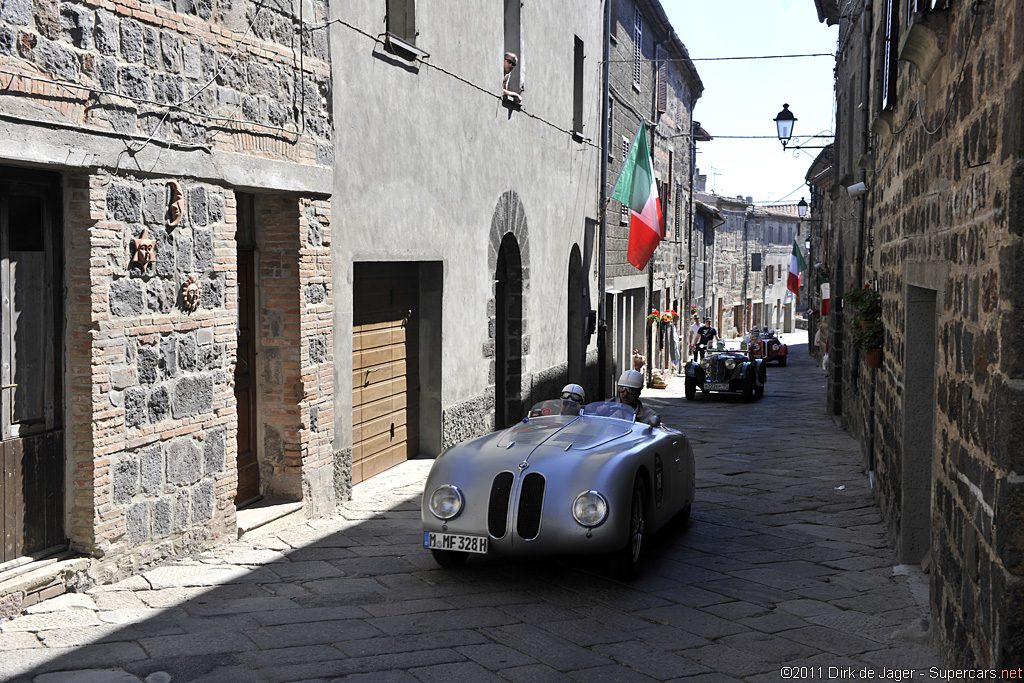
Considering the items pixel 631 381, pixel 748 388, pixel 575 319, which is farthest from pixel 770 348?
pixel 631 381

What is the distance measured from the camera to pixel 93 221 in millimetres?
5586

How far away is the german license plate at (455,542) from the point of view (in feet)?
19.2

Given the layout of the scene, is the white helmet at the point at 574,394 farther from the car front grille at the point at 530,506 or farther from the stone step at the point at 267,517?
the stone step at the point at 267,517

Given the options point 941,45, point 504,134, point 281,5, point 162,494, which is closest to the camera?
point 941,45

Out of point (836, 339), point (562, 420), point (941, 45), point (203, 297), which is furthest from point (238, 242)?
point (836, 339)

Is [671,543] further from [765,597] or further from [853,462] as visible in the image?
[853,462]

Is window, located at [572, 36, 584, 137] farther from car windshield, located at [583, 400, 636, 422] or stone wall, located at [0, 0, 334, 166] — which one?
car windshield, located at [583, 400, 636, 422]

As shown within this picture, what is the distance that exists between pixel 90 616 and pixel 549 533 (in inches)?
99.3

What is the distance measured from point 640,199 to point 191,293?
35.9 ft

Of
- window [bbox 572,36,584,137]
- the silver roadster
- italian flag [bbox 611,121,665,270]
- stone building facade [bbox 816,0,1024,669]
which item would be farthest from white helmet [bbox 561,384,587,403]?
window [bbox 572,36,584,137]

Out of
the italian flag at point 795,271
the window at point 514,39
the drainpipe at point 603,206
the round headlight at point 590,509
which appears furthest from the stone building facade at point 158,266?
the italian flag at point 795,271

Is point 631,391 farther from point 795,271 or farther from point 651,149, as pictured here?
point 795,271

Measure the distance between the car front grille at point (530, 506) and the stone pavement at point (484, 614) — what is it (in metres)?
0.40

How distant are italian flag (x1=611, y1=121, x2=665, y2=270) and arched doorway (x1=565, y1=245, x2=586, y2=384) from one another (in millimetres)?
911
